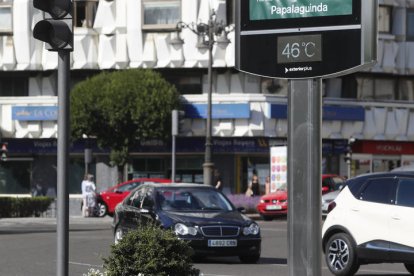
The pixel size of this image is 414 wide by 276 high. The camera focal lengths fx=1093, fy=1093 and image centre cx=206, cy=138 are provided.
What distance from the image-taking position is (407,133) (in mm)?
50312

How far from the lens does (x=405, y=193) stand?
14734 mm

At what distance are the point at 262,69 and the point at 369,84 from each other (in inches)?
1719

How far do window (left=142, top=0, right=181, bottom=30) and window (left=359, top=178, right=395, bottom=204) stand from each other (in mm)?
32877

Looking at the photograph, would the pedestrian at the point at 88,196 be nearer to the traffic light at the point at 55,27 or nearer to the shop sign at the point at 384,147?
the shop sign at the point at 384,147

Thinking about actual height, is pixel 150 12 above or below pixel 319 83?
above

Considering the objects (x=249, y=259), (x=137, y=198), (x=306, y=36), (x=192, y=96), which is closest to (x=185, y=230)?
(x=249, y=259)

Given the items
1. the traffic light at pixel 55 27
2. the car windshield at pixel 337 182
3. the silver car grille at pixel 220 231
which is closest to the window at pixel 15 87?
the car windshield at pixel 337 182

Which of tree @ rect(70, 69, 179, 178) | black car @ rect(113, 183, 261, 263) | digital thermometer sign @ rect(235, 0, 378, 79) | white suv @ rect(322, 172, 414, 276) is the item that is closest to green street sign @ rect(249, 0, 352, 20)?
digital thermometer sign @ rect(235, 0, 378, 79)

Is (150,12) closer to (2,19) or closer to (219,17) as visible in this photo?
(219,17)

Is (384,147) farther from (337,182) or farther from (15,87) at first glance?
(15,87)

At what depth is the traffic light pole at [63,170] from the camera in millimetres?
8344

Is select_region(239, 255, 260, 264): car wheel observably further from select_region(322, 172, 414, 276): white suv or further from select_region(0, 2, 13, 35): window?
select_region(0, 2, 13, 35): window

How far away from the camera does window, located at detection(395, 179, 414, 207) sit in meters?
14.6

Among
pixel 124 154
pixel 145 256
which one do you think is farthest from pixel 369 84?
pixel 145 256
